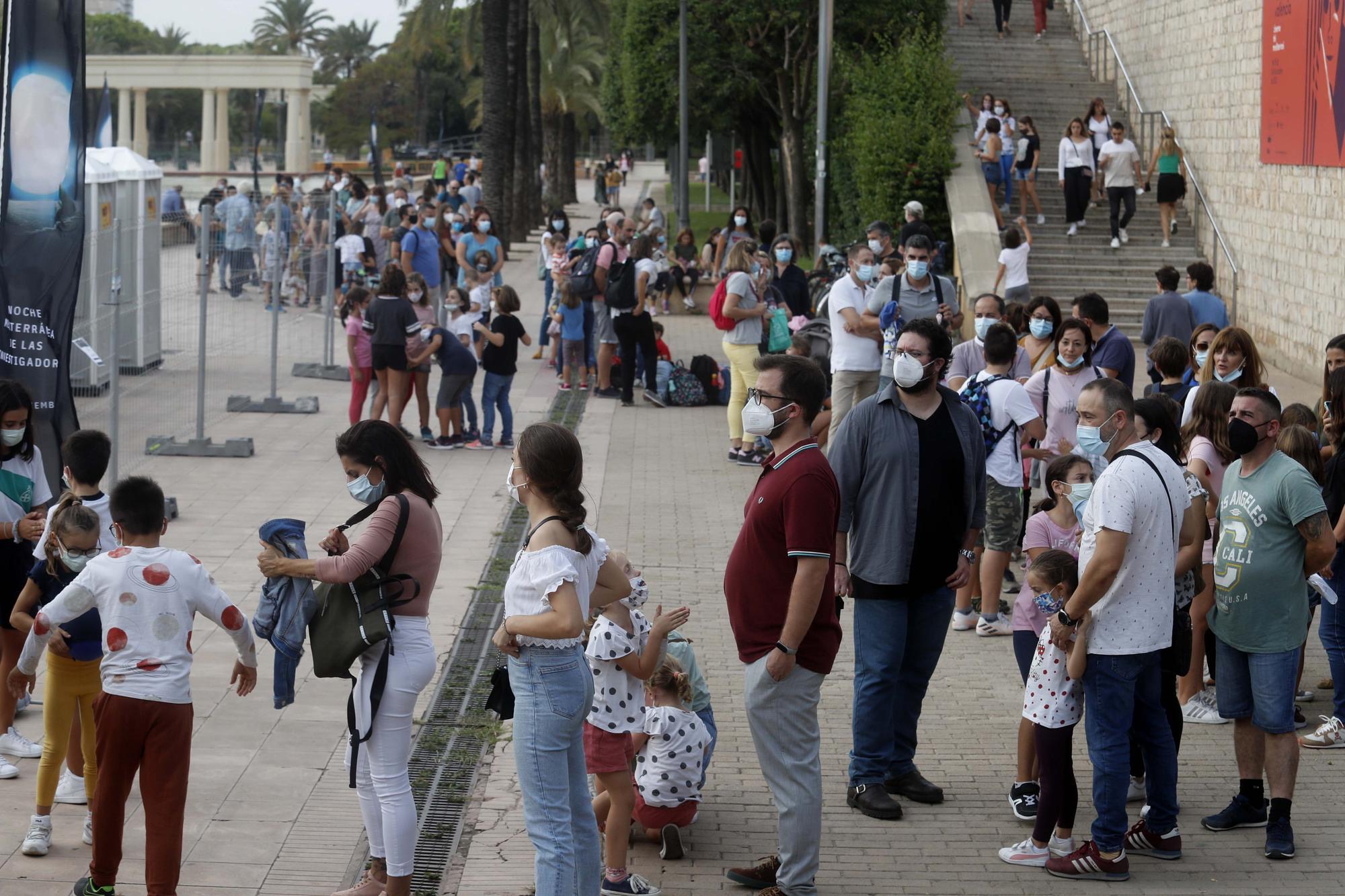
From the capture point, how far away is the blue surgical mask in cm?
501

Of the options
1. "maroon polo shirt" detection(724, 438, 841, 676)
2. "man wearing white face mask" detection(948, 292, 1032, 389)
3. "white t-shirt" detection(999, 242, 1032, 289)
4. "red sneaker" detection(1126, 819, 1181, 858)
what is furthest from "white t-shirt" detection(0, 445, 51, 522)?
"white t-shirt" detection(999, 242, 1032, 289)

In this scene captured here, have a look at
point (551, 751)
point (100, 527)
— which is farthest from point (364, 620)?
point (100, 527)

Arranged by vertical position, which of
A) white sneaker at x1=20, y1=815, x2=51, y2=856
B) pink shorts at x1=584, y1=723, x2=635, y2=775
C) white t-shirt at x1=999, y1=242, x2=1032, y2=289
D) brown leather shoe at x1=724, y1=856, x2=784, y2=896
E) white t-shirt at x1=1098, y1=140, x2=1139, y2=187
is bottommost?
brown leather shoe at x1=724, y1=856, x2=784, y2=896

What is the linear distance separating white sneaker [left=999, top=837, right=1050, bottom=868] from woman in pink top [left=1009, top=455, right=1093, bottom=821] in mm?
377

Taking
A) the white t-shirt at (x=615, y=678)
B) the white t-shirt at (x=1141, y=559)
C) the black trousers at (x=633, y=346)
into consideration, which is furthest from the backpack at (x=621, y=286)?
the white t-shirt at (x=1141, y=559)

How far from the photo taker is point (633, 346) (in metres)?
16.2

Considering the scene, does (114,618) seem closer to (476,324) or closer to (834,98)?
(476,324)

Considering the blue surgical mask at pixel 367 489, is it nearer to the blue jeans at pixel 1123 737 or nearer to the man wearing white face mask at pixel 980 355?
the blue jeans at pixel 1123 737

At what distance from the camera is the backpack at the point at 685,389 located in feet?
54.3

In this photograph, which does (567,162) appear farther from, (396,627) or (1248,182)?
(396,627)

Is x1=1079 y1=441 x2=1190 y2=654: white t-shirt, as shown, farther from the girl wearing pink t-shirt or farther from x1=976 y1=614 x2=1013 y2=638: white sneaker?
the girl wearing pink t-shirt

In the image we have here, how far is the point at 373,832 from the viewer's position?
5113 mm

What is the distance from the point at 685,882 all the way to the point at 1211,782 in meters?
2.48

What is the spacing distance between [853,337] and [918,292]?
0.71m
